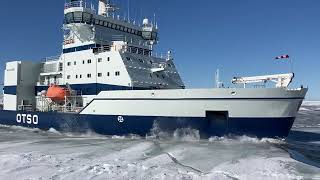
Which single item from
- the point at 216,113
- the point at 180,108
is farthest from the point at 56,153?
the point at 216,113

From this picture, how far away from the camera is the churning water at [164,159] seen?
919 cm

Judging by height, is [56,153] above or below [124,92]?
below

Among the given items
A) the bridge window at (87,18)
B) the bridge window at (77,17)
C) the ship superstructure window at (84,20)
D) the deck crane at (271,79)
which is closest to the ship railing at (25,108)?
the ship superstructure window at (84,20)

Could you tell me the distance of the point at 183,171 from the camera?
9.56 meters

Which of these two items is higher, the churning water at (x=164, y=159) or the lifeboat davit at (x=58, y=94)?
the lifeboat davit at (x=58, y=94)

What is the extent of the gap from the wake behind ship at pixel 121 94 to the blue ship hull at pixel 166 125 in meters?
0.04

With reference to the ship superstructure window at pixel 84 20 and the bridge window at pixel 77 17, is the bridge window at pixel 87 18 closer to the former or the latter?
the ship superstructure window at pixel 84 20

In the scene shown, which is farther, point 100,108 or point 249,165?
point 100,108

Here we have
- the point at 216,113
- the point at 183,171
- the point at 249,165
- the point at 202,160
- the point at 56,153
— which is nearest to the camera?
the point at 183,171

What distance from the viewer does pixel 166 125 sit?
16594 millimetres

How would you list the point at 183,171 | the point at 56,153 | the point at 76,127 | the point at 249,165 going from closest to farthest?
the point at 183,171 < the point at 249,165 < the point at 56,153 < the point at 76,127

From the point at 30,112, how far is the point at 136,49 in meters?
7.38

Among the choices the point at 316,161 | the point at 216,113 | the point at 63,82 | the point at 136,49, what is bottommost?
the point at 316,161

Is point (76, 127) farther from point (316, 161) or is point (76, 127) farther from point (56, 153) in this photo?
point (316, 161)
